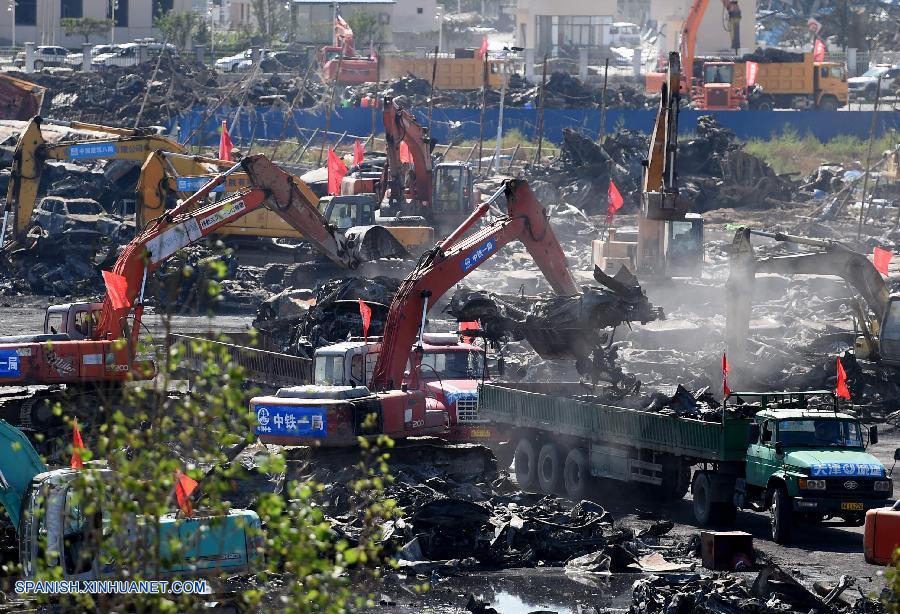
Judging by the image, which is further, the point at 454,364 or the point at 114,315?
the point at 114,315

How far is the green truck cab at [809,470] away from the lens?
19.9m

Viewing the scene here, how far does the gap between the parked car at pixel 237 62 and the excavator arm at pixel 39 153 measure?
4061 cm

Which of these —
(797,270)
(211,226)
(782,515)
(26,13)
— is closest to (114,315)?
(211,226)

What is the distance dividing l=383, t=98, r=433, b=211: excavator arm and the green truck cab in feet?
85.7

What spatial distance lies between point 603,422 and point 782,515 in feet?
12.3

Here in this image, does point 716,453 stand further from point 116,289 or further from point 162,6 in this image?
point 162,6

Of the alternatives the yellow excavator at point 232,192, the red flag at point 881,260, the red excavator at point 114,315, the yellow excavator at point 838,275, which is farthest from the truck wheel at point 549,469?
the yellow excavator at point 232,192

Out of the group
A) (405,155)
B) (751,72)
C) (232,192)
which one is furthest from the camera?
(751,72)

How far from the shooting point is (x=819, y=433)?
20.8 meters

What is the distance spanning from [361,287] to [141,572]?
2479 cm

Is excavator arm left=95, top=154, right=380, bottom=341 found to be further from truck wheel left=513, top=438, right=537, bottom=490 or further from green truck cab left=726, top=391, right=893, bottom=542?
green truck cab left=726, top=391, right=893, bottom=542

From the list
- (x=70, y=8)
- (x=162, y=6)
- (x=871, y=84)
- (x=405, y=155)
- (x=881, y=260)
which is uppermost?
(x=162, y=6)

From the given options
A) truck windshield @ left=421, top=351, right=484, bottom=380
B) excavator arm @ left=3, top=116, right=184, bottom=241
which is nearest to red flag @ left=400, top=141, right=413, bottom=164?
excavator arm @ left=3, top=116, right=184, bottom=241

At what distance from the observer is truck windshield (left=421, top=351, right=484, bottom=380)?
25781 millimetres
